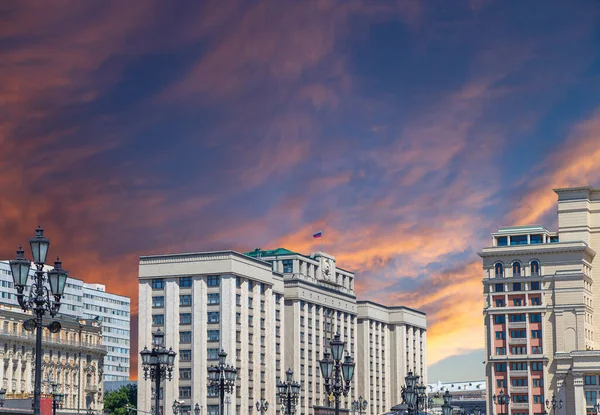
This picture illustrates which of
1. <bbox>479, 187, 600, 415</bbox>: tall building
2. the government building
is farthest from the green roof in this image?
<bbox>479, 187, 600, 415</bbox>: tall building

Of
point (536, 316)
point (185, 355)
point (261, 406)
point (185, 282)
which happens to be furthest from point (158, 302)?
point (536, 316)

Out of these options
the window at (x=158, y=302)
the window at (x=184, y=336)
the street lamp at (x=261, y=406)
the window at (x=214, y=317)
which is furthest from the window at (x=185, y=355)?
the street lamp at (x=261, y=406)

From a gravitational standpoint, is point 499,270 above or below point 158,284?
above

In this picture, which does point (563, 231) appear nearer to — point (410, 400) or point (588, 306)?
point (588, 306)

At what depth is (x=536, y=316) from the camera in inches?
6152

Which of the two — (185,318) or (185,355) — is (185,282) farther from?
(185,355)

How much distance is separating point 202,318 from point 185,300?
12.6ft

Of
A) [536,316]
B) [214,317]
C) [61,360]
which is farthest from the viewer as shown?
[61,360]

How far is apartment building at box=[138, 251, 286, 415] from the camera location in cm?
15200

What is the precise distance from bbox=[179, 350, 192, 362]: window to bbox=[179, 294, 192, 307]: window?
656 cm

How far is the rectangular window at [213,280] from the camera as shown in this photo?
153875 mm

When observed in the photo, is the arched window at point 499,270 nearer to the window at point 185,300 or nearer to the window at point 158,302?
the window at point 185,300

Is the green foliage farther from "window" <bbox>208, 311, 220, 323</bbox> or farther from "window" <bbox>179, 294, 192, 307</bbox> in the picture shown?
"window" <bbox>208, 311, 220, 323</bbox>

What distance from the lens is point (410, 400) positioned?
2916 inches
